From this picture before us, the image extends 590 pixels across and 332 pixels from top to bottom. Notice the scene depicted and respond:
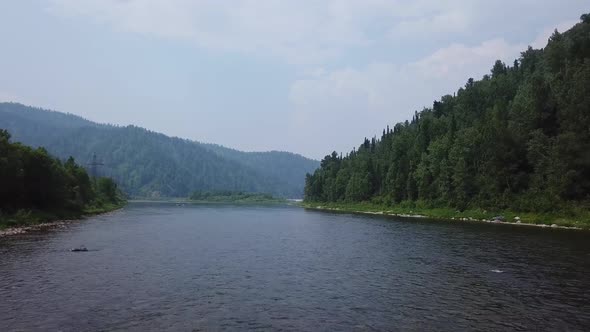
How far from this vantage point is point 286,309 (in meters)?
26.3

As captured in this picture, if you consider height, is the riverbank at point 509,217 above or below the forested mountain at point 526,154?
below

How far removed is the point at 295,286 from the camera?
1288 inches

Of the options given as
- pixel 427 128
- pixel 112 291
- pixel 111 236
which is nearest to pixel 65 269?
pixel 112 291

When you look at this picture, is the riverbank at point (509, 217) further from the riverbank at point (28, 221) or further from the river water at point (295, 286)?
the riverbank at point (28, 221)

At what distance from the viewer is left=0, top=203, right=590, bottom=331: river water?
2364 centimetres

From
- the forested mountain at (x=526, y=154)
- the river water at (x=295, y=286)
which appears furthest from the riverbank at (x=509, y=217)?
the river water at (x=295, y=286)

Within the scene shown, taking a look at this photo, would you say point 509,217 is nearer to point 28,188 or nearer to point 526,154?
point 526,154

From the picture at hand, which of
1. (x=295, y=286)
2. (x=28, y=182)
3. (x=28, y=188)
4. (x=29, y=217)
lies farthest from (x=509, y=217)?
(x=28, y=182)

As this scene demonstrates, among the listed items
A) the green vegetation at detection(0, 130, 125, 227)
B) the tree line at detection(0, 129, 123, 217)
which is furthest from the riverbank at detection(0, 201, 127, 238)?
the tree line at detection(0, 129, 123, 217)

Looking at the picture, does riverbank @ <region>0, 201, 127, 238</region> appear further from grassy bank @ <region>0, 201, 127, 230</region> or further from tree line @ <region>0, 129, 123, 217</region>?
tree line @ <region>0, 129, 123, 217</region>

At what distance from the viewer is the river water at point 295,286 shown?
77.6 feet

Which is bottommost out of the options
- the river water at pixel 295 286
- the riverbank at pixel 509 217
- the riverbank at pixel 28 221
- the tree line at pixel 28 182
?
the river water at pixel 295 286

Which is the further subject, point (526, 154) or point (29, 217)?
point (526, 154)

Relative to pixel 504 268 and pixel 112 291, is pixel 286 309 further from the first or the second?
pixel 504 268
